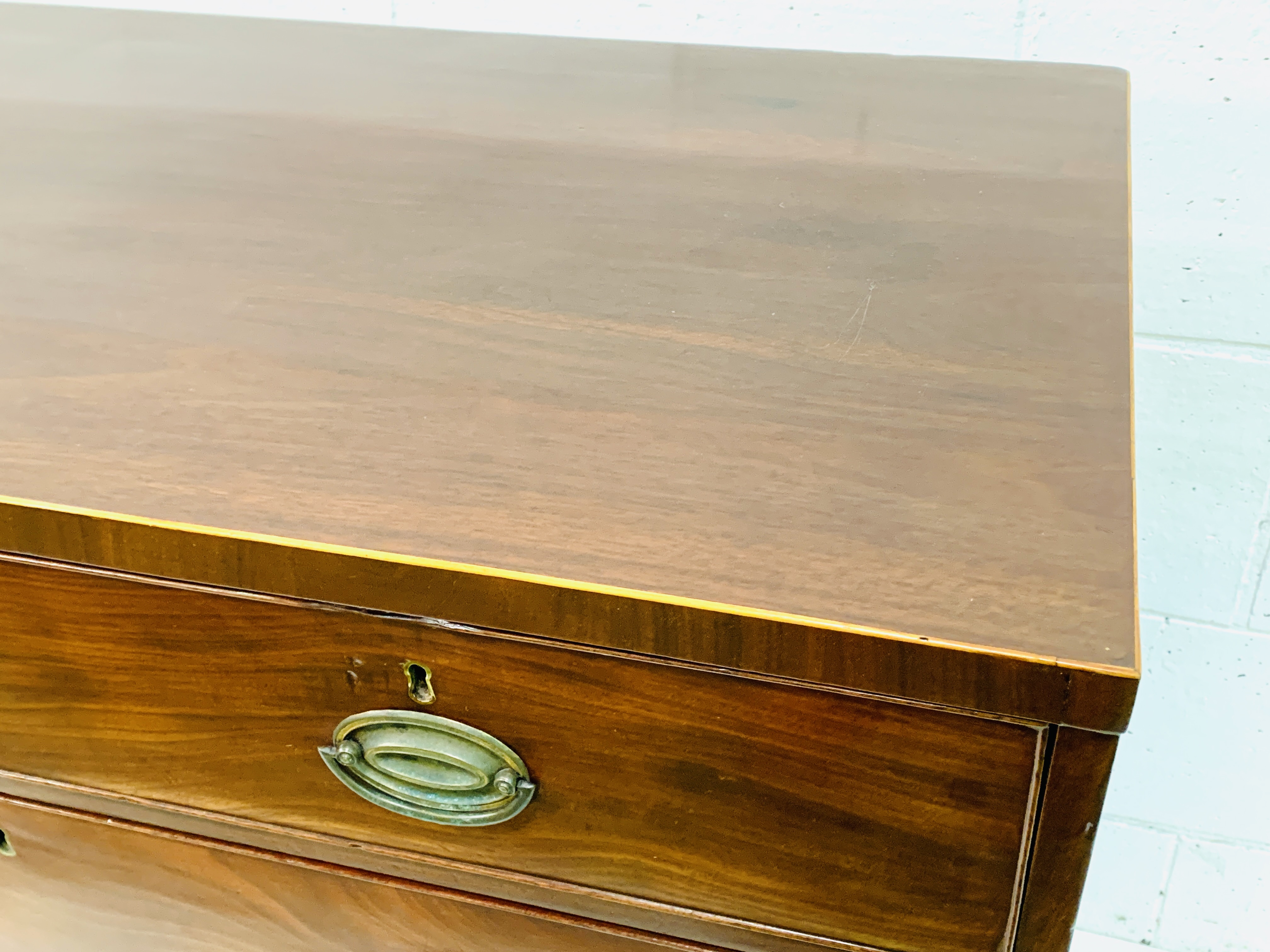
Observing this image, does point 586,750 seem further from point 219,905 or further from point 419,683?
point 219,905

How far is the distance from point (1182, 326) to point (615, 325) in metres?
0.52

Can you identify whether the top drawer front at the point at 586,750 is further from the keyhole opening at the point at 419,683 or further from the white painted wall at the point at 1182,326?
the white painted wall at the point at 1182,326

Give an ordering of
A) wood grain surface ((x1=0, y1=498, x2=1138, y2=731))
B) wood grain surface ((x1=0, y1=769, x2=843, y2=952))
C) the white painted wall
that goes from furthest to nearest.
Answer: the white painted wall, wood grain surface ((x1=0, y1=769, x2=843, y2=952)), wood grain surface ((x1=0, y1=498, x2=1138, y2=731))

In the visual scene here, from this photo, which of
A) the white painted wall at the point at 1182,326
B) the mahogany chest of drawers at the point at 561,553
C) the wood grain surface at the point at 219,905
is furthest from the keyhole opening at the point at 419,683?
the white painted wall at the point at 1182,326

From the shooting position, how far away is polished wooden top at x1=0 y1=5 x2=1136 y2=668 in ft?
1.10

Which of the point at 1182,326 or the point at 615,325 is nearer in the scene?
the point at 615,325

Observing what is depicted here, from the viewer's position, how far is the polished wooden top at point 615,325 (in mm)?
336

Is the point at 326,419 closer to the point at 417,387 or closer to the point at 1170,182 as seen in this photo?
the point at 417,387

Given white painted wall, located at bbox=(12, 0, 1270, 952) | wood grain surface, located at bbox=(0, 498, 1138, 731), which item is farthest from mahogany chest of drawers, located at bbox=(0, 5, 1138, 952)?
white painted wall, located at bbox=(12, 0, 1270, 952)

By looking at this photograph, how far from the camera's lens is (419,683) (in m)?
0.38

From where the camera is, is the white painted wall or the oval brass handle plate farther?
the white painted wall

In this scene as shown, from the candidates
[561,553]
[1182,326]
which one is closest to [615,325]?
[561,553]

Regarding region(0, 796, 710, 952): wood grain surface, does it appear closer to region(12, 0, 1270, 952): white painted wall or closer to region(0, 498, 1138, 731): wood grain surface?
region(0, 498, 1138, 731): wood grain surface

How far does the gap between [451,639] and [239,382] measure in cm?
12
